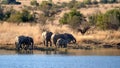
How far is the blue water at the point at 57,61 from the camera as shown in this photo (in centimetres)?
2759

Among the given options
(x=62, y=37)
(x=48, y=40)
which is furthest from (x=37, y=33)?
(x=62, y=37)

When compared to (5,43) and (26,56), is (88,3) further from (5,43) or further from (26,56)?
(26,56)

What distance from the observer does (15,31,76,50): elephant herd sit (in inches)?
1444

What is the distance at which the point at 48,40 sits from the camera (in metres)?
39.1

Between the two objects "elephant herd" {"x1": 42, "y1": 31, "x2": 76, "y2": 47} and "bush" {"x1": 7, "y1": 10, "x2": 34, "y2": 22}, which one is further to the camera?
"bush" {"x1": 7, "y1": 10, "x2": 34, "y2": 22}

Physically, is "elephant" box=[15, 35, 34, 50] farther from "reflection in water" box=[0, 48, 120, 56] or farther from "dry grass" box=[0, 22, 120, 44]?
"dry grass" box=[0, 22, 120, 44]

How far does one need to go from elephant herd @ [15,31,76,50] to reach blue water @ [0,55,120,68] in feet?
14.3

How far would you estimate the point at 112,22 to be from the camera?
45750mm

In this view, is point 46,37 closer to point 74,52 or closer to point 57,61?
point 74,52

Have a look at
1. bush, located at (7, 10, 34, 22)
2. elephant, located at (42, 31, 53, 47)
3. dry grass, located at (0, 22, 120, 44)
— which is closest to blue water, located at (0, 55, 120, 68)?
elephant, located at (42, 31, 53, 47)

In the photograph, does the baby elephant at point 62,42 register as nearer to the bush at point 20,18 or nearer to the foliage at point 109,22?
the foliage at point 109,22

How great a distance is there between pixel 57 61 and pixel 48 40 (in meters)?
9.44

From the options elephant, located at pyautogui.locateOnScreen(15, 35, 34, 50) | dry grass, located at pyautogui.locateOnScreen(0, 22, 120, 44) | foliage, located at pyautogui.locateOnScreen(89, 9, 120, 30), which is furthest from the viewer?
foliage, located at pyautogui.locateOnScreen(89, 9, 120, 30)

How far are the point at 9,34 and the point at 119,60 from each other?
13719 millimetres
